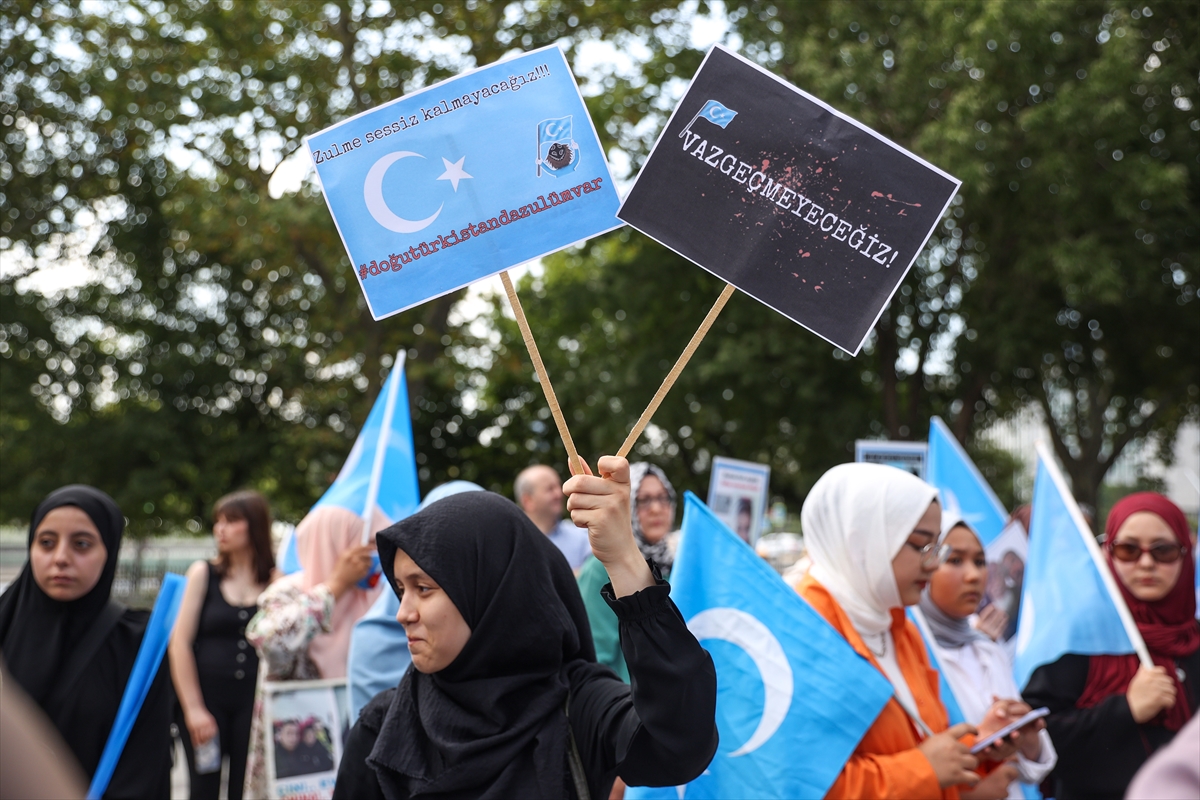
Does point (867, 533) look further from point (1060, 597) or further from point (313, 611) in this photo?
point (313, 611)

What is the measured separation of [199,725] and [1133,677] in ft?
13.2

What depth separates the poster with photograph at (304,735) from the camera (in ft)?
14.3

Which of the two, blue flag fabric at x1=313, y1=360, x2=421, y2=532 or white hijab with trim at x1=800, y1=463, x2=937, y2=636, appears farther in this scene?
blue flag fabric at x1=313, y1=360, x2=421, y2=532

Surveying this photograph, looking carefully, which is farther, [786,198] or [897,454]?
[897,454]

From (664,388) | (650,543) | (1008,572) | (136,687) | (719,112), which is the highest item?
(719,112)

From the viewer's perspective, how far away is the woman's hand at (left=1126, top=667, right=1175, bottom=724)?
3889 millimetres

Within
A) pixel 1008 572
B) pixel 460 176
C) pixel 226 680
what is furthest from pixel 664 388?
pixel 1008 572

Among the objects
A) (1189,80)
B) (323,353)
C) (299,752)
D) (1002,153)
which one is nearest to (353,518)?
(299,752)

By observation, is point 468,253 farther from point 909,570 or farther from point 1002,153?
point 1002,153

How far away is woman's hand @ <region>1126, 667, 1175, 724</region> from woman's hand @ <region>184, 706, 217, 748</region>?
3973 millimetres

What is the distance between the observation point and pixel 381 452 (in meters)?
5.59

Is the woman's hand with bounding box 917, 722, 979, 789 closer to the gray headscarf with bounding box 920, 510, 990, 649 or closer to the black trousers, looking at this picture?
the gray headscarf with bounding box 920, 510, 990, 649

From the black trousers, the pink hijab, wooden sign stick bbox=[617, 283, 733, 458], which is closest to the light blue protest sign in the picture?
wooden sign stick bbox=[617, 283, 733, 458]

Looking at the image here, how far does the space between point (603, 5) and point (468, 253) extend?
48.5 feet
